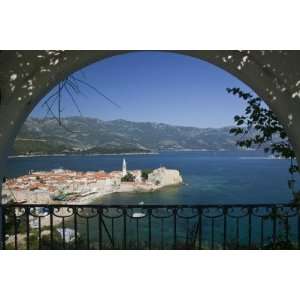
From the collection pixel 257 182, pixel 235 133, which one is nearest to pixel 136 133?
pixel 257 182

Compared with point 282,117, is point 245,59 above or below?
above

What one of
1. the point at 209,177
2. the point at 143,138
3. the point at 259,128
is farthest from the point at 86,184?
the point at 259,128

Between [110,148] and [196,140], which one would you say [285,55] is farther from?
[196,140]

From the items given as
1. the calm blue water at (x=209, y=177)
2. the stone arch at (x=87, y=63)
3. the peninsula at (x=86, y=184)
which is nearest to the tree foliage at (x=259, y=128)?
the stone arch at (x=87, y=63)

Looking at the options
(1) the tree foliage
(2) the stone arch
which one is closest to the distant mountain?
(1) the tree foliage

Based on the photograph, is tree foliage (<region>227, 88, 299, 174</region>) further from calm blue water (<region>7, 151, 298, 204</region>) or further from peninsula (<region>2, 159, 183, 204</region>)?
peninsula (<region>2, 159, 183, 204</region>)
